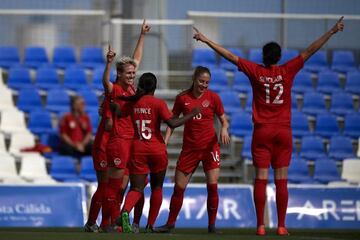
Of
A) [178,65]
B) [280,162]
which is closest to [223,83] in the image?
[178,65]

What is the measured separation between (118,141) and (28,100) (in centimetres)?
1004

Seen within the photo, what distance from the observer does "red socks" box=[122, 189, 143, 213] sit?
14773 mm

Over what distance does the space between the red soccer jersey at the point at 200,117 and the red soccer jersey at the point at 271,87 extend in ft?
2.57

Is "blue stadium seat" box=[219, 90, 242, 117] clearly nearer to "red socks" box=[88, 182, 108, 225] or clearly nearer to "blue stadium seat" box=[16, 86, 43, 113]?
"blue stadium seat" box=[16, 86, 43, 113]

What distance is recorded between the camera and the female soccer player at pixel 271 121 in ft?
49.7

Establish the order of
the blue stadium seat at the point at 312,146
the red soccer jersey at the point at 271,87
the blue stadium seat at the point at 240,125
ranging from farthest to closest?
the blue stadium seat at the point at 240,125 < the blue stadium seat at the point at 312,146 < the red soccer jersey at the point at 271,87

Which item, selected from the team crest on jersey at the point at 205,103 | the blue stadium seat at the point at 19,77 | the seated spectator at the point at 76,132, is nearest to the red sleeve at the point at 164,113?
the team crest on jersey at the point at 205,103

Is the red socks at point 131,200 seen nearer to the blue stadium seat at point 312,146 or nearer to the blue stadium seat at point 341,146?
the blue stadium seat at point 312,146

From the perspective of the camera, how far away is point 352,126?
25.1 m

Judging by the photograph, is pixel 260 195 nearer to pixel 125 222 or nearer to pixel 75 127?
pixel 125 222

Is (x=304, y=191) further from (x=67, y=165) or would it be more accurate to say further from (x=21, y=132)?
(x=21, y=132)

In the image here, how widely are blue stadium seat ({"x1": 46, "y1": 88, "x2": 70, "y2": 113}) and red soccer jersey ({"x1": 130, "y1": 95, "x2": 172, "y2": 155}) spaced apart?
32.1 ft

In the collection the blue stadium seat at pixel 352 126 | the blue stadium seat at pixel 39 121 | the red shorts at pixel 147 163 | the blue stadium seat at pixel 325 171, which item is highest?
the red shorts at pixel 147 163

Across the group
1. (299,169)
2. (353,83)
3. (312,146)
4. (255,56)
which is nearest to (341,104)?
(353,83)
